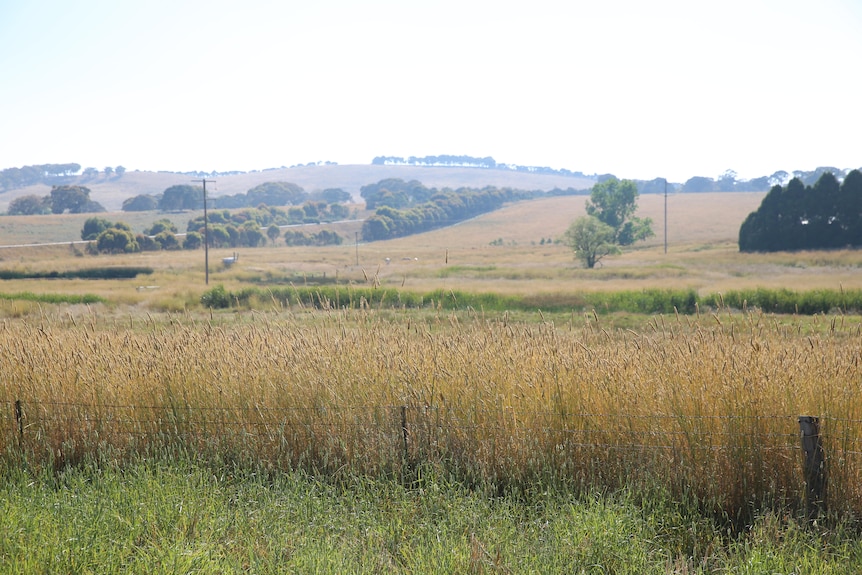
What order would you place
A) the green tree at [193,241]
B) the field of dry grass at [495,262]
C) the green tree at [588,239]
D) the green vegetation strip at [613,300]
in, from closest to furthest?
the green vegetation strip at [613,300]
the field of dry grass at [495,262]
the green tree at [588,239]
the green tree at [193,241]

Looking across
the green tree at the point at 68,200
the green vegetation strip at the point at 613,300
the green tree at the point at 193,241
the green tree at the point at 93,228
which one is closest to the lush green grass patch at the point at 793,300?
the green vegetation strip at the point at 613,300

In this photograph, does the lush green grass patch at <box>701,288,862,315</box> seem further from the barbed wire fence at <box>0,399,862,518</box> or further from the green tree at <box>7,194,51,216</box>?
the green tree at <box>7,194,51,216</box>

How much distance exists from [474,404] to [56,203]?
148m

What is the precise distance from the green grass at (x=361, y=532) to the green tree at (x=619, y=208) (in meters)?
88.6

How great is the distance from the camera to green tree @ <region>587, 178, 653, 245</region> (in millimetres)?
92312

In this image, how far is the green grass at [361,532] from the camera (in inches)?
190

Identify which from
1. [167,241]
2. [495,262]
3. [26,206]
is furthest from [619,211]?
[26,206]

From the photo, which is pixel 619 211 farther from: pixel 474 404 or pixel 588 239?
pixel 474 404

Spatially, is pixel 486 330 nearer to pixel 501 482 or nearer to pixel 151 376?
pixel 501 482

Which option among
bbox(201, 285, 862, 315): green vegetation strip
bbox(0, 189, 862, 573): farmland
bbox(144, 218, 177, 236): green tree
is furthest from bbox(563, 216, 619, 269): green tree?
bbox(144, 218, 177, 236): green tree

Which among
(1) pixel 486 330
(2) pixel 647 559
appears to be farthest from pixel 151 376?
(2) pixel 647 559

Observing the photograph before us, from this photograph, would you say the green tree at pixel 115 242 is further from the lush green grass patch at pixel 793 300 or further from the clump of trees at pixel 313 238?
the lush green grass patch at pixel 793 300

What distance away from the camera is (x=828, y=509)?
5.66m

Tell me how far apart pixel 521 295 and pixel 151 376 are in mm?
25688
